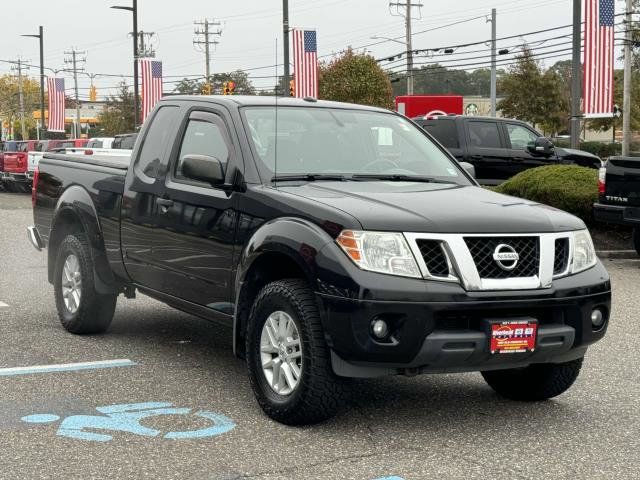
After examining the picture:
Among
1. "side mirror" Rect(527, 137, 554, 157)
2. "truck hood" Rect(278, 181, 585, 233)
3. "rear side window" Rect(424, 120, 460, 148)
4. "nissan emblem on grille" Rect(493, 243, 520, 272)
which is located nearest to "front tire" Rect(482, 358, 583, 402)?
"truck hood" Rect(278, 181, 585, 233)

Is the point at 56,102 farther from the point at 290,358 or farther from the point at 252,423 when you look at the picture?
the point at 290,358

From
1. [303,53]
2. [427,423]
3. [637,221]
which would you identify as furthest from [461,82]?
[427,423]

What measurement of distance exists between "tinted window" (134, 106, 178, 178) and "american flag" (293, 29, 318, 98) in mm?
23238

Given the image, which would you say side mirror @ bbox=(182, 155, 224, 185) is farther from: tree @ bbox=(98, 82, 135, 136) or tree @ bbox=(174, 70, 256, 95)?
tree @ bbox=(98, 82, 135, 136)

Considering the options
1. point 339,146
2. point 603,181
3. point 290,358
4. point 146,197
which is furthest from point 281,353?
point 603,181

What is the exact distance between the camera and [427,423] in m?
5.71

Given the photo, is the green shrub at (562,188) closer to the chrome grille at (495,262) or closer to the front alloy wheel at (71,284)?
the front alloy wheel at (71,284)

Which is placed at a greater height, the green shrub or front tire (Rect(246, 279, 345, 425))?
the green shrub

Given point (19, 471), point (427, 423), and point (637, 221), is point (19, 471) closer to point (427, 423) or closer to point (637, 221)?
point (427, 423)

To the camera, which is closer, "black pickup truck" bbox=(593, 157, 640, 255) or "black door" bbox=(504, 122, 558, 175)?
"black pickup truck" bbox=(593, 157, 640, 255)

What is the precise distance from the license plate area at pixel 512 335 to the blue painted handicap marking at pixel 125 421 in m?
1.48

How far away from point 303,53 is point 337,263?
2626 centimetres

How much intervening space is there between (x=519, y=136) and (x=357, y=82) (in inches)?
1757

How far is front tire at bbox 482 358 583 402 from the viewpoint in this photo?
609cm
